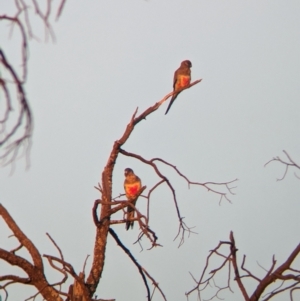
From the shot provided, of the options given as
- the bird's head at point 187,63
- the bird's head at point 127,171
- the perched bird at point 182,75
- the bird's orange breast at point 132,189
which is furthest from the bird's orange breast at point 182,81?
the bird's orange breast at point 132,189

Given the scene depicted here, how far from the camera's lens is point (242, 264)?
3668 mm

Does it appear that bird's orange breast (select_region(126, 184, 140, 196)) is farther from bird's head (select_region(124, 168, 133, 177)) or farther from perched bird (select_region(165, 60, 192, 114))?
perched bird (select_region(165, 60, 192, 114))

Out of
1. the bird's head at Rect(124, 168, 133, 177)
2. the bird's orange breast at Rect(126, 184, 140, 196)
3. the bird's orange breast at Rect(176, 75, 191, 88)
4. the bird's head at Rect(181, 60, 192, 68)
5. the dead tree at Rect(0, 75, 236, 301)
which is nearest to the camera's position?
the dead tree at Rect(0, 75, 236, 301)

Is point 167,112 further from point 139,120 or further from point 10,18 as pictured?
point 10,18

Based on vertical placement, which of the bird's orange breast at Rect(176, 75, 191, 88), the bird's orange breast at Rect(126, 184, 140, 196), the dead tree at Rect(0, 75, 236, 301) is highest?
the bird's orange breast at Rect(176, 75, 191, 88)

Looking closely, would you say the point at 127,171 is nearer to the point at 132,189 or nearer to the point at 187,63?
the point at 132,189

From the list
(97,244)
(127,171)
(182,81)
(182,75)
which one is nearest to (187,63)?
(182,75)

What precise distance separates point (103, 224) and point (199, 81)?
2023mm

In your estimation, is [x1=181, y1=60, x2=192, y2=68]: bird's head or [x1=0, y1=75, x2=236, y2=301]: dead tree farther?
[x1=181, y1=60, x2=192, y2=68]: bird's head

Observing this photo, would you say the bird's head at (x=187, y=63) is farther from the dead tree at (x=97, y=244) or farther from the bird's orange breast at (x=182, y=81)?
the dead tree at (x=97, y=244)

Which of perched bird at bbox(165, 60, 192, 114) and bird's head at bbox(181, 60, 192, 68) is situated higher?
bird's head at bbox(181, 60, 192, 68)

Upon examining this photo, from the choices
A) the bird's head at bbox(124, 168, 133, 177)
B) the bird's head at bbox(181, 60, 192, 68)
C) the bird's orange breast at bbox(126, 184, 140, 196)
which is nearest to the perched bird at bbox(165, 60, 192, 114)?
the bird's head at bbox(181, 60, 192, 68)

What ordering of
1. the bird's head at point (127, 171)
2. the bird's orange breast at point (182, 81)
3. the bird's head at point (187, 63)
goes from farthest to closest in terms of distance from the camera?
the bird's head at point (187, 63), the bird's orange breast at point (182, 81), the bird's head at point (127, 171)

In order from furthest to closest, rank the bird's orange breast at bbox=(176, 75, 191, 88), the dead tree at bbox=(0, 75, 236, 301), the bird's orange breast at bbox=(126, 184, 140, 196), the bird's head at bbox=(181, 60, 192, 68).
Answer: the bird's head at bbox=(181, 60, 192, 68) → the bird's orange breast at bbox=(176, 75, 191, 88) → the bird's orange breast at bbox=(126, 184, 140, 196) → the dead tree at bbox=(0, 75, 236, 301)
